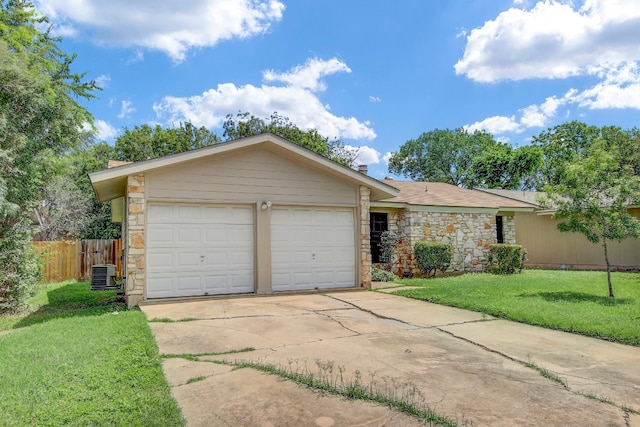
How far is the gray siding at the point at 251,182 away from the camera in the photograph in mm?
8734

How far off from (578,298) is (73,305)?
11.0 meters

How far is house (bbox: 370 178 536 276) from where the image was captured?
46.2 feet

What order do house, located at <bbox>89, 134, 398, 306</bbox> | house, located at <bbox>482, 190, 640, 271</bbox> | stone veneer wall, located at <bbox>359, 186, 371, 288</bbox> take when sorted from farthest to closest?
house, located at <bbox>482, 190, 640, 271</bbox>
stone veneer wall, located at <bbox>359, 186, 371, 288</bbox>
house, located at <bbox>89, 134, 398, 306</bbox>

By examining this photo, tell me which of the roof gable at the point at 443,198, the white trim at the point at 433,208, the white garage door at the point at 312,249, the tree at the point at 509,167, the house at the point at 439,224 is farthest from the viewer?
the tree at the point at 509,167

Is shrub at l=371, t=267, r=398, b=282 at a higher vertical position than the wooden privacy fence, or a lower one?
lower

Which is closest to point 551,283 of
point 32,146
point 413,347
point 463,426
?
point 413,347

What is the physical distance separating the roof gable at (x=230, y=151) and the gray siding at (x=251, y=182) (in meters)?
0.18

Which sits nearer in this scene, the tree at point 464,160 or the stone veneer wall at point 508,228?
the stone veneer wall at point 508,228

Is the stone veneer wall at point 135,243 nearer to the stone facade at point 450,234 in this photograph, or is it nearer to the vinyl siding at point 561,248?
the stone facade at point 450,234

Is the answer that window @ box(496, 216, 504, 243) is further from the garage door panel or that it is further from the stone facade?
the garage door panel

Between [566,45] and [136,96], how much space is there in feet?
57.4

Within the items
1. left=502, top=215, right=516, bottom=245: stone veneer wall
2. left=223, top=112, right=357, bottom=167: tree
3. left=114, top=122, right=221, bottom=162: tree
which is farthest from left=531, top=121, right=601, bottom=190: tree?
left=114, top=122, right=221, bottom=162: tree

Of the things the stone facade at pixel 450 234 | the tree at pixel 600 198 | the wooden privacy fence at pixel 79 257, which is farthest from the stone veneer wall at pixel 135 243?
the tree at pixel 600 198

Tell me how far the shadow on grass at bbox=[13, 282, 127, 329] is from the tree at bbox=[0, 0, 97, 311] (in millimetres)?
832
